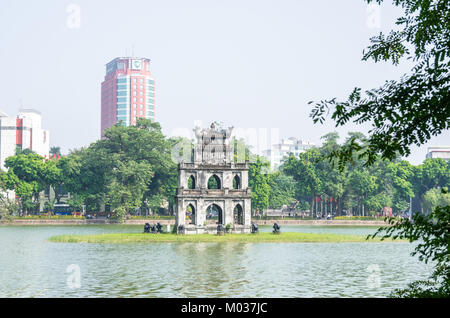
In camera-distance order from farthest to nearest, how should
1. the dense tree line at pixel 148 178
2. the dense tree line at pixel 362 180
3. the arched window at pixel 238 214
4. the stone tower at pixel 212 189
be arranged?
1. the dense tree line at pixel 362 180
2. the dense tree line at pixel 148 178
3. the arched window at pixel 238 214
4. the stone tower at pixel 212 189

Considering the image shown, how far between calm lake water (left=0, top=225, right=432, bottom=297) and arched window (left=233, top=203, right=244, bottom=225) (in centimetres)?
956

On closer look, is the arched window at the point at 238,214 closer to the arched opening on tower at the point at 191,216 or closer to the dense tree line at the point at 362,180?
the arched opening on tower at the point at 191,216

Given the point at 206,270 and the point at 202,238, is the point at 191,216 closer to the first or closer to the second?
the point at 202,238

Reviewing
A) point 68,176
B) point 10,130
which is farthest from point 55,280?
point 10,130

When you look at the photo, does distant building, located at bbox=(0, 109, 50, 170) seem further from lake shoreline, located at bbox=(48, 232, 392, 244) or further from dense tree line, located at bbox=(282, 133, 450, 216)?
lake shoreline, located at bbox=(48, 232, 392, 244)

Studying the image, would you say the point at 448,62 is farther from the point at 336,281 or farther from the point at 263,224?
the point at 263,224

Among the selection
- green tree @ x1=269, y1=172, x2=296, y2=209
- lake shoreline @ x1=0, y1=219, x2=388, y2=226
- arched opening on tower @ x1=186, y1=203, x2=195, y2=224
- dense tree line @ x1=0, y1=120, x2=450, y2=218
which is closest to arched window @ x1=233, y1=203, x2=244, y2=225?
arched opening on tower @ x1=186, y1=203, x2=195, y2=224

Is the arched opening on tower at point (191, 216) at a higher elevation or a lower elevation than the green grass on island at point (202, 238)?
higher

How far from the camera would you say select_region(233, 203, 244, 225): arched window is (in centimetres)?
6328

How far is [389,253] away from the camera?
48094 millimetres

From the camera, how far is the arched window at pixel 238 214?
63284 mm

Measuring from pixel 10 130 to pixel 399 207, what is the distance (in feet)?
306

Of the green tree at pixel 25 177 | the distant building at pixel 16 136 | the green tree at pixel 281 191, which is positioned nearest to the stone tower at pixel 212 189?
the green tree at pixel 281 191

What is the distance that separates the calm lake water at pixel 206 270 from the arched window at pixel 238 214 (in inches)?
376
